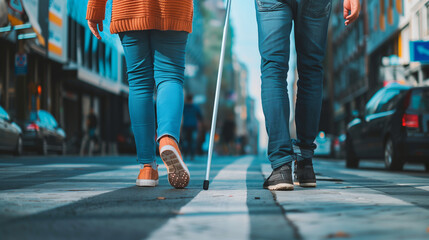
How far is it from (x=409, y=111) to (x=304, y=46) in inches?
198

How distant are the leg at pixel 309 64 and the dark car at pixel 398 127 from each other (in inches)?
189

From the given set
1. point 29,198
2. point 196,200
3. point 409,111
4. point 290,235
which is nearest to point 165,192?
point 196,200

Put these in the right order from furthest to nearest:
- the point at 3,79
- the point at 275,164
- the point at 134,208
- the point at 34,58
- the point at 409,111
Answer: the point at 34,58 → the point at 3,79 → the point at 409,111 → the point at 275,164 → the point at 134,208

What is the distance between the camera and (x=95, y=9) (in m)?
4.69

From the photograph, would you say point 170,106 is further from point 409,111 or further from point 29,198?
point 409,111

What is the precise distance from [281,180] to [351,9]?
1.49 m

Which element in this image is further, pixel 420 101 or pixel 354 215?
pixel 420 101

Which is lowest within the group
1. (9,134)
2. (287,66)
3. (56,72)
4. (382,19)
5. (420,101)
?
(9,134)

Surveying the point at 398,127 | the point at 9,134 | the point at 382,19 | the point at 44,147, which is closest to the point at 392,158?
the point at 398,127

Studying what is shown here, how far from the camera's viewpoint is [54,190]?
3971 millimetres

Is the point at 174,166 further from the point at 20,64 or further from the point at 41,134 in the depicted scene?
the point at 20,64

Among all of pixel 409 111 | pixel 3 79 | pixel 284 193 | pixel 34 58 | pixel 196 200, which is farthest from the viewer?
pixel 34 58

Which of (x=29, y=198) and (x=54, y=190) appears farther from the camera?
(x=54, y=190)

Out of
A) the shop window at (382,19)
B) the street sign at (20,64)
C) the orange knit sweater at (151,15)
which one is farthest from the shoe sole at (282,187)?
the shop window at (382,19)
